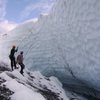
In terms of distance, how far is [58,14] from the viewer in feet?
78.1

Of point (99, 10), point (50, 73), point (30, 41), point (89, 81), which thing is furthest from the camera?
point (30, 41)

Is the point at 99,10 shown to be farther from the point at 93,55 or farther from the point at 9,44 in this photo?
the point at 9,44

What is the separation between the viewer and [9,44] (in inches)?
1256

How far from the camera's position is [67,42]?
71.1ft

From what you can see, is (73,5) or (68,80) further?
(68,80)

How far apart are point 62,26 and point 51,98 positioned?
26.9ft

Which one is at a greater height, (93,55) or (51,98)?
(93,55)

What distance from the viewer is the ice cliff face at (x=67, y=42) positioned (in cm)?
1791

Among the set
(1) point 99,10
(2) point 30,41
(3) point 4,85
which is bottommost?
(3) point 4,85

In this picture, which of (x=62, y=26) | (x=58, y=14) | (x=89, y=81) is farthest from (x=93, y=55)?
(x=58, y=14)

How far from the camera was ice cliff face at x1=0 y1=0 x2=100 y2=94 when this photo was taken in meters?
17.9

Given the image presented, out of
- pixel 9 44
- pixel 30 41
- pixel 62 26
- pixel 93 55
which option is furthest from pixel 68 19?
pixel 9 44

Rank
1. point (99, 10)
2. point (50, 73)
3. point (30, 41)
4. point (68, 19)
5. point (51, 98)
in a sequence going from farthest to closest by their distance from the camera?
point (30, 41)
point (50, 73)
point (68, 19)
point (99, 10)
point (51, 98)

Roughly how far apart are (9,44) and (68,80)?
10.5 metres
